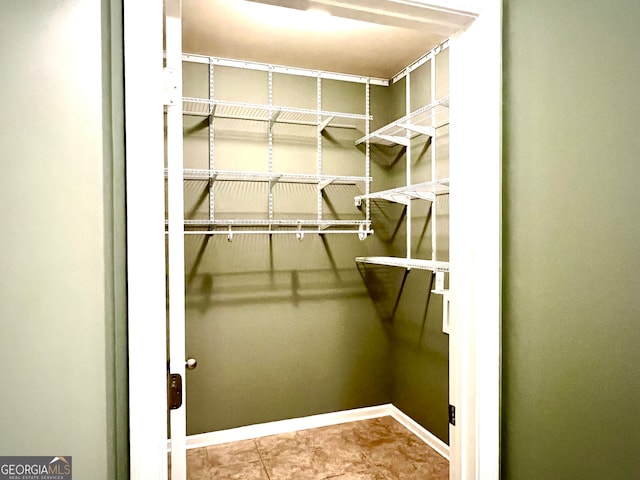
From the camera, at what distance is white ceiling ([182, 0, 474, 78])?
6.38 feet

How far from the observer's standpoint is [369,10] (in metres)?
1.08

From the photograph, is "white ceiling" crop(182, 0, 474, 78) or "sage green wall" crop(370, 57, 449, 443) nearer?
"white ceiling" crop(182, 0, 474, 78)

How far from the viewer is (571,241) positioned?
932 mm

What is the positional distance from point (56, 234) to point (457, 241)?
103cm

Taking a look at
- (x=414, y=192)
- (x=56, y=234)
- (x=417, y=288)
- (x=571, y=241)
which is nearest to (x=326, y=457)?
(x=417, y=288)

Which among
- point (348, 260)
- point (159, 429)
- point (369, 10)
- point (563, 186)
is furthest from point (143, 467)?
point (348, 260)

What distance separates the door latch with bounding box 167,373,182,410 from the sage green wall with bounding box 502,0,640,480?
2.98ft

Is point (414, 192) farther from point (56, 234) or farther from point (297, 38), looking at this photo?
point (56, 234)

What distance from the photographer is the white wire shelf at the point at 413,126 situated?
88.8 inches

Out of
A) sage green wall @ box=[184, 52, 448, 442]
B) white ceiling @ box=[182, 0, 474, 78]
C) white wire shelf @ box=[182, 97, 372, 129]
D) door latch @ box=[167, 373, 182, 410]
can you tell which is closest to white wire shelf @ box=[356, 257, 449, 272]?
sage green wall @ box=[184, 52, 448, 442]

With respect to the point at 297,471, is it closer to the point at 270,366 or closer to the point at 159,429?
the point at 270,366

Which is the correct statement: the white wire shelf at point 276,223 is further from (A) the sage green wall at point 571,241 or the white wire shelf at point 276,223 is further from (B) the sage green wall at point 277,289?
(A) the sage green wall at point 571,241

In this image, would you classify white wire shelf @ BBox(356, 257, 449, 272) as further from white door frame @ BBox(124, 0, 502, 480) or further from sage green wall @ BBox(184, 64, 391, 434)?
white door frame @ BBox(124, 0, 502, 480)

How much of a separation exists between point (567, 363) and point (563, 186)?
44cm
